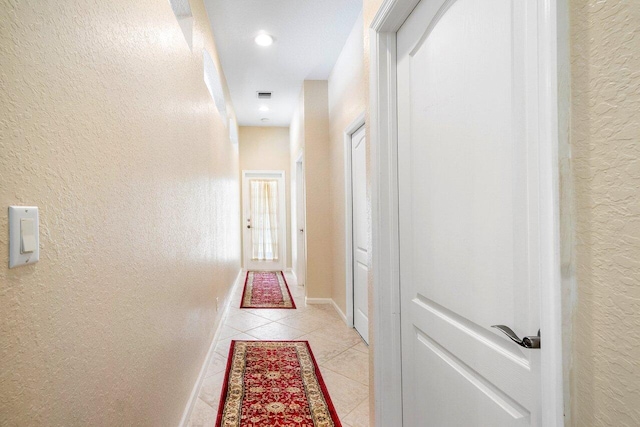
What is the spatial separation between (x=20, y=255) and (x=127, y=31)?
80cm

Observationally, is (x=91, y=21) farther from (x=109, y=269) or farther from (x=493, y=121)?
(x=493, y=121)

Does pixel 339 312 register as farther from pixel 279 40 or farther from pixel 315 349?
pixel 279 40

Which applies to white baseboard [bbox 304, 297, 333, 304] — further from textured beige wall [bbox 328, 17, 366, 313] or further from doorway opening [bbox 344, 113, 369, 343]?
doorway opening [bbox 344, 113, 369, 343]

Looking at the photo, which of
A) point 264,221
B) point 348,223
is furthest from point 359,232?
point 264,221

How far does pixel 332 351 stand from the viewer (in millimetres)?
2812

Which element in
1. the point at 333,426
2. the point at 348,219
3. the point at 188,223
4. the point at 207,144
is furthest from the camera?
the point at 348,219

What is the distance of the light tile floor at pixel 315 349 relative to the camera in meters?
1.99

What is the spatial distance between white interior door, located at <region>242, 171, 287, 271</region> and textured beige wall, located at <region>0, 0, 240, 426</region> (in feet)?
16.1

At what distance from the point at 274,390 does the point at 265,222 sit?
4713 mm

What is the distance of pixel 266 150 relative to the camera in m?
6.55

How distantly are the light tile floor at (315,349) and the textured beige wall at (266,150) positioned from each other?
9.21ft

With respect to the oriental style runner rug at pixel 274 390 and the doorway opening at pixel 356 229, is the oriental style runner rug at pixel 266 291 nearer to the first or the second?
the doorway opening at pixel 356 229

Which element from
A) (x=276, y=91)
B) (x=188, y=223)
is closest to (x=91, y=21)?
(x=188, y=223)

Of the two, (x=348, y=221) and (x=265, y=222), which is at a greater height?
(x=348, y=221)
